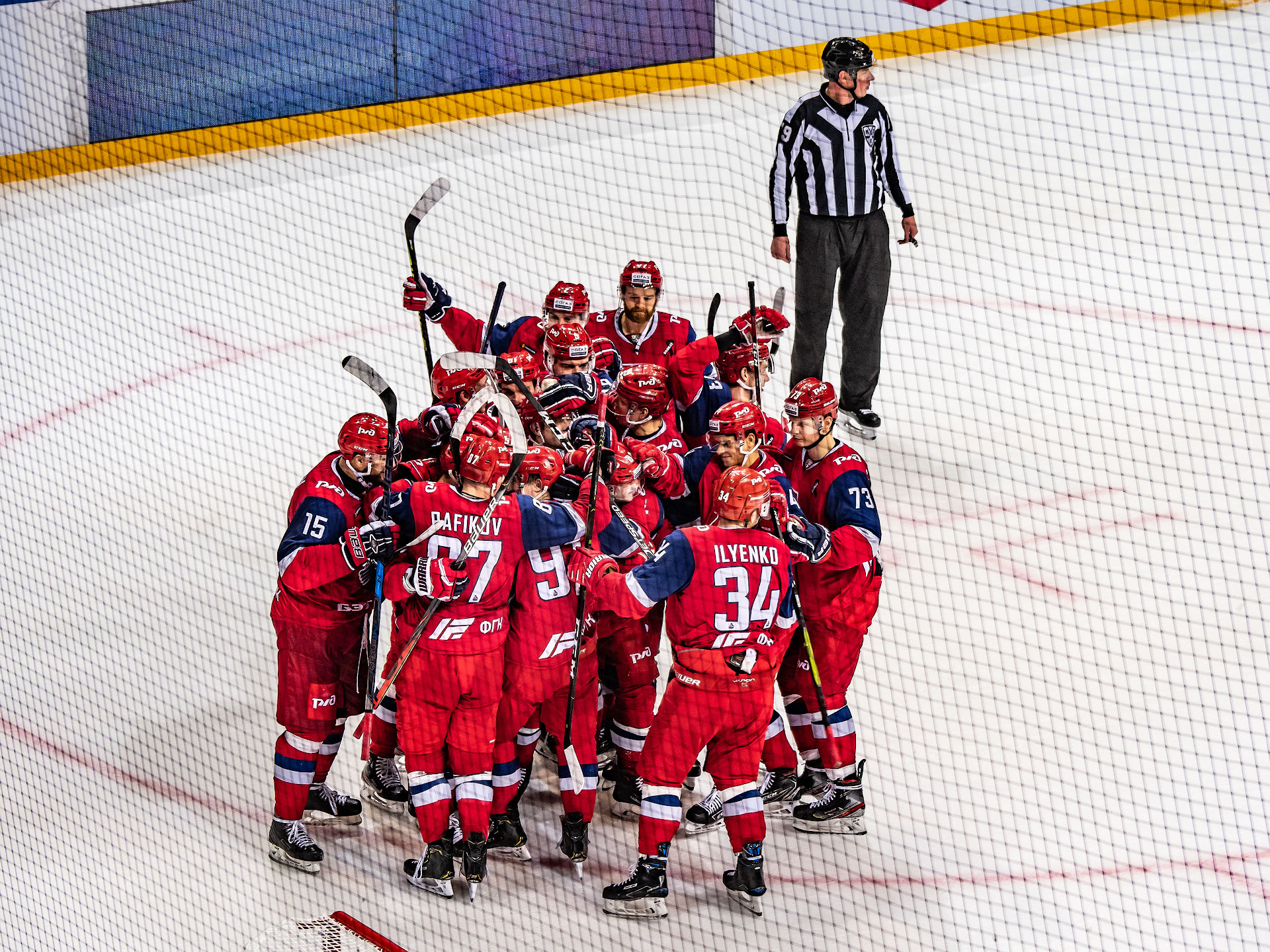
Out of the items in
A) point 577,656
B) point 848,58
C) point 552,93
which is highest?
point 552,93

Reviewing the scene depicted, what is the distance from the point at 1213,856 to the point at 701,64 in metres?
8.71

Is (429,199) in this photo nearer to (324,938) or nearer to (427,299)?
(427,299)

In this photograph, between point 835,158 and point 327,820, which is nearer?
point 327,820

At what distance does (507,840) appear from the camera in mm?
4512

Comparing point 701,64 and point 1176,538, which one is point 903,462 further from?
point 701,64

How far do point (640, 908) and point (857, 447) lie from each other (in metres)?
3.77

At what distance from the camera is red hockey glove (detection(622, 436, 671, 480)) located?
4.74m

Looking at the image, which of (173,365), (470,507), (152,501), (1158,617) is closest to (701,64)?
(173,365)

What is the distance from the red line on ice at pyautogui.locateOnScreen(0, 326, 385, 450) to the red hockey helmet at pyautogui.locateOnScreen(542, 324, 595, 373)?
160 inches

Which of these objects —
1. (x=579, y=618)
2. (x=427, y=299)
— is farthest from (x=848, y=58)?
(x=579, y=618)

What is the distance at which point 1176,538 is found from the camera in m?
6.59

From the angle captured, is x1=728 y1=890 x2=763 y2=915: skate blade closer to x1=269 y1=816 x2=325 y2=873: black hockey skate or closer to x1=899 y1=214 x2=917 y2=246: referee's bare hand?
x1=269 y1=816 x2=325 y2=873: black hockey skate

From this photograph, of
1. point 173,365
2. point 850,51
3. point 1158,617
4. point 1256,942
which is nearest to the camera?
point 1256,942

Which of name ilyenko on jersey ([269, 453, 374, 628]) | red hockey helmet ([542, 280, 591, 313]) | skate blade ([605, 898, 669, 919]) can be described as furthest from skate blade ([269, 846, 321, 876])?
red hockey helmet ([542, 280, 591, 313])
